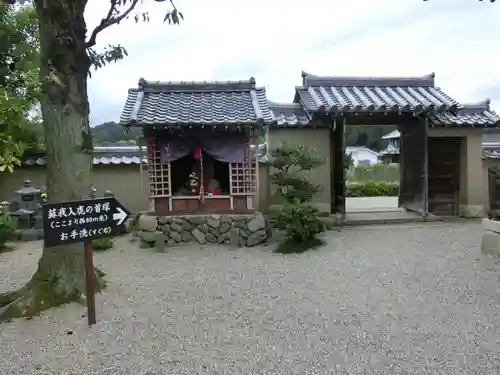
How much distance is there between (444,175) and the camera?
11492 millimetres

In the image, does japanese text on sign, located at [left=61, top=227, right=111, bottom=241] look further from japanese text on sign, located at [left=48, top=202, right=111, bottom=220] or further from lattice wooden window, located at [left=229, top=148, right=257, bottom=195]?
lattice wooden window, located at [left=229, top=148, right=257, bottom=195]

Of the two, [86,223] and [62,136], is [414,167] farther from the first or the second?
[86,223]

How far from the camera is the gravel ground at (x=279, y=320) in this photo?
11.6 ft

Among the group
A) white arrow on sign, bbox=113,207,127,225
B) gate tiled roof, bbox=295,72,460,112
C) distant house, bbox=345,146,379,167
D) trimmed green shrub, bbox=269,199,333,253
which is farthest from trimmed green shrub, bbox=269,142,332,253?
distant house, bbox=345,146,379,167

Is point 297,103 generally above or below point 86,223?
above

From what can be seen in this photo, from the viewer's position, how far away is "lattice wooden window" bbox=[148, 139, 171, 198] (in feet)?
28.8

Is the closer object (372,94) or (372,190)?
(372,94)

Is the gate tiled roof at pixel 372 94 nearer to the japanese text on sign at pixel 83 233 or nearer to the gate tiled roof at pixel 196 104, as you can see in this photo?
the gate tiled roof at pixel 196 104

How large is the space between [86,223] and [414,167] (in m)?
9.06

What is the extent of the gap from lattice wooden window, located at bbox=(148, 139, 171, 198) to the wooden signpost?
4.18 meters

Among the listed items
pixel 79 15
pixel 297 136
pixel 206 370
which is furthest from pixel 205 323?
pixel 297 136

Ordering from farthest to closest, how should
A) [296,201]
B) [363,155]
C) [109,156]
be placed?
[363,155] < [109,156] < [296,201]

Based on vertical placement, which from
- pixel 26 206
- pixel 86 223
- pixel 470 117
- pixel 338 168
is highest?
pixel 470 117

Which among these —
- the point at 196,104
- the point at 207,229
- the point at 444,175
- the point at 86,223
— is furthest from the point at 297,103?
the point at 86,223
